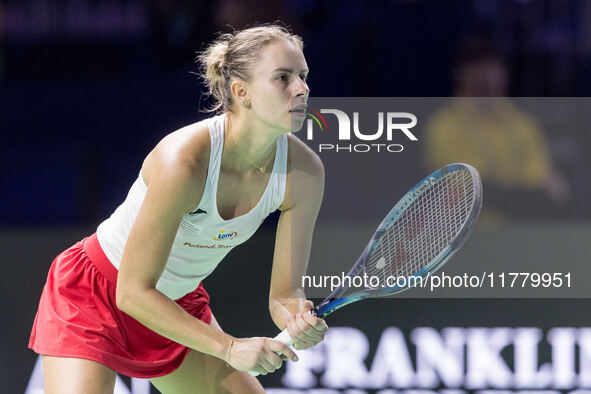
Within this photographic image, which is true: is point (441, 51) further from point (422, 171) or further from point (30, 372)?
point (30, 372)

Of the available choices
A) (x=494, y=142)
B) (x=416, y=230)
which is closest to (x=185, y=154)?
(x=416, y=230)

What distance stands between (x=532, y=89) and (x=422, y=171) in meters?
0.51

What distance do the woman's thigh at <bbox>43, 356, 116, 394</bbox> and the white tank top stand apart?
28 centimetres

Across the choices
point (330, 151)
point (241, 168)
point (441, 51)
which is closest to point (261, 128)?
point (241, 168)

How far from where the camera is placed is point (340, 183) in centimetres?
364

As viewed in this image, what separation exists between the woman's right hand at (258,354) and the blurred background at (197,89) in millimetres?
1405

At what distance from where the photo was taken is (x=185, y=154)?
7.44ft

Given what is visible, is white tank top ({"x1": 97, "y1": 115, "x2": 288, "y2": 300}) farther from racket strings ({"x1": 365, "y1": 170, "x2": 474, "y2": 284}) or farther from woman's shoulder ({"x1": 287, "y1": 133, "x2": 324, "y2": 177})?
racket strings ({"x1": 365, "y1": 170, "x2": 474, "y2": 284})

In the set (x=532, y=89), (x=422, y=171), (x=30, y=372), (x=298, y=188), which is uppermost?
(x=532, y=89)

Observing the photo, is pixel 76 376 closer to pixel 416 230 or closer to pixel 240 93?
pixel 240 93

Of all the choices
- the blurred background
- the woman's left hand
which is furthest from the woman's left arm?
the blurred background

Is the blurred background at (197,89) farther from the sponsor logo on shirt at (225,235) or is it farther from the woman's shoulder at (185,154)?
the woman's shoulder at (185,154)

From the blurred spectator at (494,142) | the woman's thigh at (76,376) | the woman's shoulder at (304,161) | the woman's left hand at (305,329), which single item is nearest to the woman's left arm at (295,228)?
the woman's shoulder at (304,161)

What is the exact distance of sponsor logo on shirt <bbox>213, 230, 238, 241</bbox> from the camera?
8.07ft
